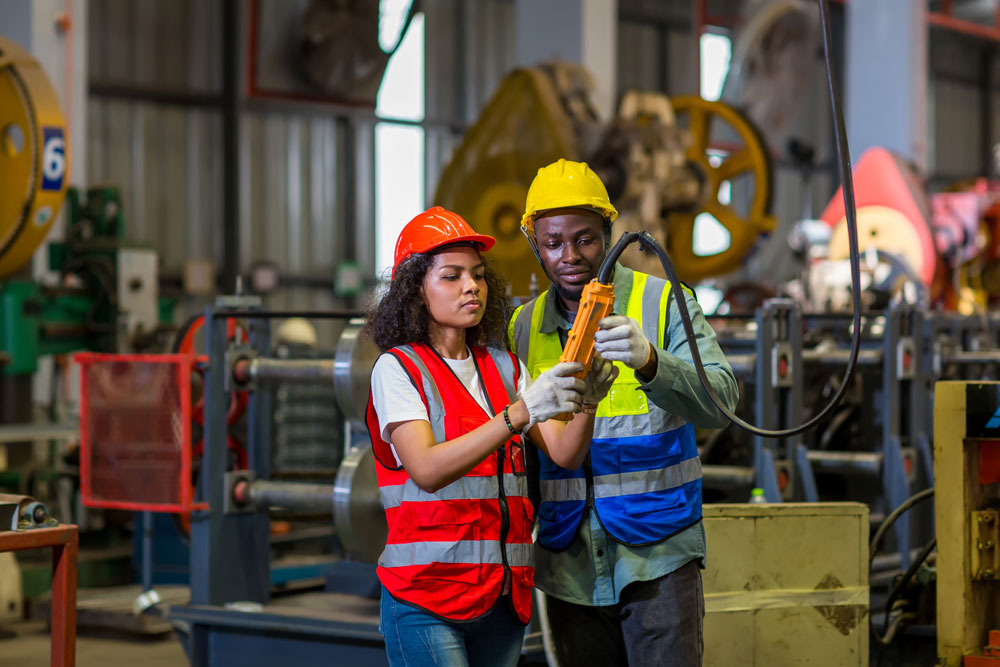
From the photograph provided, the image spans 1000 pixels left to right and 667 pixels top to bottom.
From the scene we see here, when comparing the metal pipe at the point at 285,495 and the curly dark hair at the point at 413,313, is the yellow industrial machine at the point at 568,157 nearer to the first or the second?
the metal pipe at the point at 285,495

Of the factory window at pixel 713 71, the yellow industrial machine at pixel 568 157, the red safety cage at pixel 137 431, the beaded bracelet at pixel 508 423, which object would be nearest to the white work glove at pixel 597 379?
the beaded bracelet at pixel 508 423

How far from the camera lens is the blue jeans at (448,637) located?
2.17 meters

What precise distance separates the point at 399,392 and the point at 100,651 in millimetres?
3914

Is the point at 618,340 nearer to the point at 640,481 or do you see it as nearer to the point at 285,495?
the point at 640,481

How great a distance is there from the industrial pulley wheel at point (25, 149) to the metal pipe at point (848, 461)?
369cm

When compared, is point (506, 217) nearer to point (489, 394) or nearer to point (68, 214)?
point (68, 214)

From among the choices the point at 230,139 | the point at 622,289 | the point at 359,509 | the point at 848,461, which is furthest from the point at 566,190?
the point at 230,139

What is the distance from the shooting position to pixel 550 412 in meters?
2.05

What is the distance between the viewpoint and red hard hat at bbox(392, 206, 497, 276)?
7.50 ft

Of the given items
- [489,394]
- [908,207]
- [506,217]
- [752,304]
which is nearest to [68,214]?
[506,217]

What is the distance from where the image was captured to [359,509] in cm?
393

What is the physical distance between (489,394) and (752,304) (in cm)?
850

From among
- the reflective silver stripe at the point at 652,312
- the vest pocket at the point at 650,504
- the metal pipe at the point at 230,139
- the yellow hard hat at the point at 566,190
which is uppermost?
the metal pipe at the point at 230,139

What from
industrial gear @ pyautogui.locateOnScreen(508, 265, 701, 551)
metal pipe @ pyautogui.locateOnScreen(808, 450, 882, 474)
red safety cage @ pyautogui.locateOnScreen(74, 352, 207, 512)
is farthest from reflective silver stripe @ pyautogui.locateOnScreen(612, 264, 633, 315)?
metal pipe @ pyautogui.locateOnScreen(808, 450, 882, 474)
